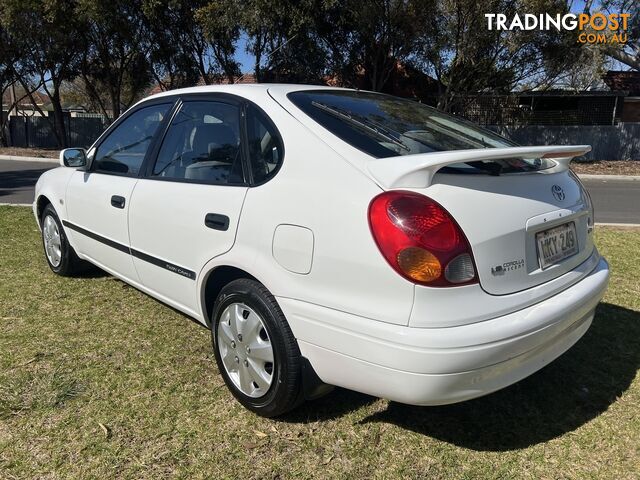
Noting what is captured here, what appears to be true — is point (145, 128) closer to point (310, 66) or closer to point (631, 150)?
point (310, 66)

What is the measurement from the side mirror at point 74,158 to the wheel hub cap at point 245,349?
2.14 meters

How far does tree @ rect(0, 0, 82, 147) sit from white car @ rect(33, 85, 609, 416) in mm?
20164

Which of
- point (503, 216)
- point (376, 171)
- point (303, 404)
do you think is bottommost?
point (303, 404)

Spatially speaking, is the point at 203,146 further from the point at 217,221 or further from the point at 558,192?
the point at 558,192

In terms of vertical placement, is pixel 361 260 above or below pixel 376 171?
below

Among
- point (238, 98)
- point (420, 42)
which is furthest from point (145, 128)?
point (420, 42)

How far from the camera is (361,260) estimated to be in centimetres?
212

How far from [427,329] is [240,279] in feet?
3.34

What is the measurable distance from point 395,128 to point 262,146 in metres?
0.68

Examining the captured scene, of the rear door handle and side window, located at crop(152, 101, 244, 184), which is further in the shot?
side window, located at crop(152, 101, 244, 184)

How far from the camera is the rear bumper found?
203 cm

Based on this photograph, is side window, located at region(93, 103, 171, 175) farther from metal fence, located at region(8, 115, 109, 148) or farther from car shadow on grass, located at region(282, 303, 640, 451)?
metal fence, located at region(8, 115, 109, 148)

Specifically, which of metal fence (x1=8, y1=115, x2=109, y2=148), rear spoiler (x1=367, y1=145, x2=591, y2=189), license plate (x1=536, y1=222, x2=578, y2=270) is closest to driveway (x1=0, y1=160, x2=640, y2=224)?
license plate (x1=536, y1=222, x2=578, y2=270)

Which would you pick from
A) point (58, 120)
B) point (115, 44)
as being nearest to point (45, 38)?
point (115, 44)
